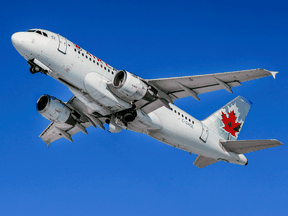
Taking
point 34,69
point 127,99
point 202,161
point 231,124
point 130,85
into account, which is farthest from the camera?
point 231,124

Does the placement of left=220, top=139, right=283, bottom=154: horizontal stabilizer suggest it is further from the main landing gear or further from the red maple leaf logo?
the main landing gear

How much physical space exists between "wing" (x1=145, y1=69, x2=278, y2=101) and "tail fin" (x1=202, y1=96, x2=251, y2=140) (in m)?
7.04

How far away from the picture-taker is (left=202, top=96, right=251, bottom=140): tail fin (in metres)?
32.2

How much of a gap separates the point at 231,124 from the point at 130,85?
14.9 metres

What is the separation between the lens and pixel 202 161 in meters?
32.7

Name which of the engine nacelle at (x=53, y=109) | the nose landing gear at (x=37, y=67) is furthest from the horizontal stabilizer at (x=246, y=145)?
the nose landing gear at (x=37, y=67)

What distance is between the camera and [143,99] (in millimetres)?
24734

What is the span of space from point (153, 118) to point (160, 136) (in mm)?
1923

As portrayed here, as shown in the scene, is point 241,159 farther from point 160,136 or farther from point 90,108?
point 90,108

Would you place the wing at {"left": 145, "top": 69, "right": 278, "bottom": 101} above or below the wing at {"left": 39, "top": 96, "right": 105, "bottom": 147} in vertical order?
above

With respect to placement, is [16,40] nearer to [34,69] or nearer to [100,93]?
[34,69]

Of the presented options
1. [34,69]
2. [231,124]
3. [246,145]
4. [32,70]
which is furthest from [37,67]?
[231,124]

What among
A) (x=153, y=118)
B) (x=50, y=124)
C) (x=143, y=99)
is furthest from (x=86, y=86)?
(x=50, y=124)

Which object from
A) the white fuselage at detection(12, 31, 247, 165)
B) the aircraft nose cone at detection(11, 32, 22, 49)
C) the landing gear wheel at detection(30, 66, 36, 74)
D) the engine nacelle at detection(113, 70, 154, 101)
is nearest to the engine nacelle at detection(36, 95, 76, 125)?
the white fuselage at detection(12, 31, 247, 165)
